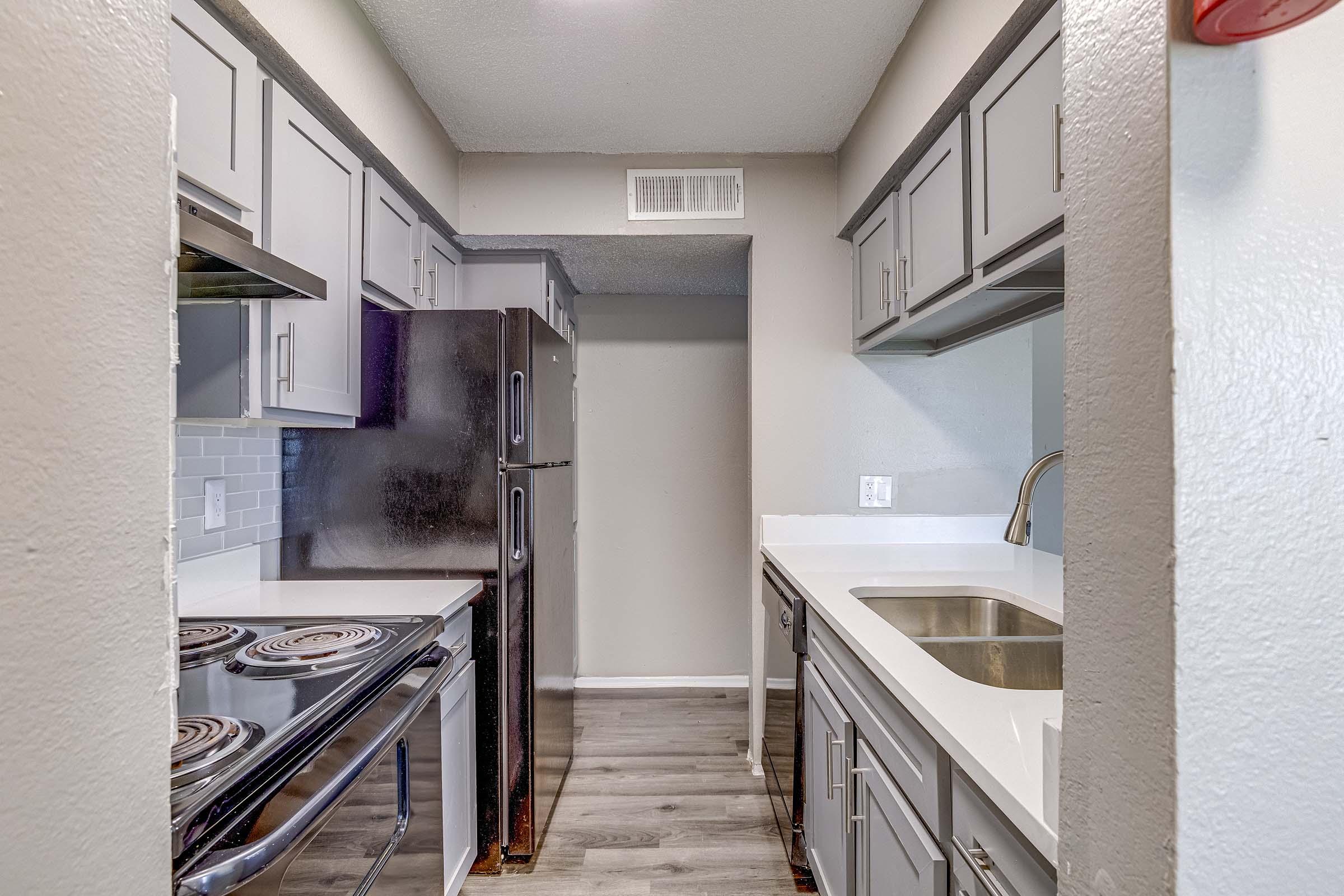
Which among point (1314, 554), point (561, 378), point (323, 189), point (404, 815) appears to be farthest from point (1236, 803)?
point (561, 378)

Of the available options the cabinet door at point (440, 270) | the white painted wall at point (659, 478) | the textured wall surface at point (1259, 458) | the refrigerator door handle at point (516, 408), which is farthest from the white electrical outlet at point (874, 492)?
the textured wall surface at point (1259, 458)

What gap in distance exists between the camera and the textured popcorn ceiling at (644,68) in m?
1.79

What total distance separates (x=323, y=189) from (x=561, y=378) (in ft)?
3.38

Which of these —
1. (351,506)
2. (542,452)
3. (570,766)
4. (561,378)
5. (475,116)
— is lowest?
(570,766)

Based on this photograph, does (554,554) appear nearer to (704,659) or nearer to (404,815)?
(404,815)

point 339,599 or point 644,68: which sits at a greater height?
point 644,68

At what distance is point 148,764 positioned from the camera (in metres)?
0.45

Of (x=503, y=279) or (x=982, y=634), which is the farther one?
(x=503, y=279)

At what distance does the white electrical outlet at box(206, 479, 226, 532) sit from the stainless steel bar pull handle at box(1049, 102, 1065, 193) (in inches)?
79.4

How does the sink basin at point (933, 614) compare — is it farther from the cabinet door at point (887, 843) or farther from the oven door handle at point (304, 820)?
the oven door handle at point (304, 820)

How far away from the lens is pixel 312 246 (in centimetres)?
167

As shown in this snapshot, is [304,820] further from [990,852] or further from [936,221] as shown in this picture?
[936,221]

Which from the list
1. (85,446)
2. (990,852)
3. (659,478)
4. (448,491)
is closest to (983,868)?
(990,852)

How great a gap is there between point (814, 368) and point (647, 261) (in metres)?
0.88
